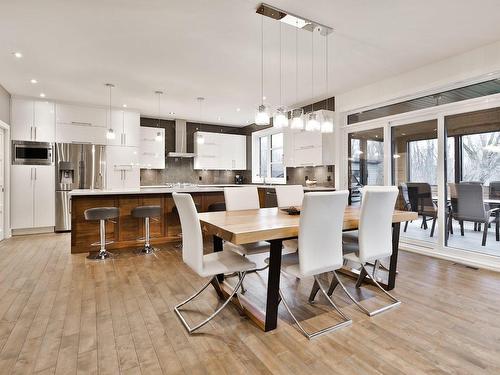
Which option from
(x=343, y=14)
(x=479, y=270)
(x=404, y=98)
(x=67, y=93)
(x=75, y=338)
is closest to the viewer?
(x=75, y=338)

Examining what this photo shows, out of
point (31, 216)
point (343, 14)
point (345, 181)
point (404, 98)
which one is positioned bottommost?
point (31, 216)

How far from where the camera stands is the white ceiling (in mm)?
2623

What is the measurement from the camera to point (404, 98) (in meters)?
4.30

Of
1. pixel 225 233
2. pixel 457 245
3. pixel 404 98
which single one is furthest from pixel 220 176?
pixel 225 233

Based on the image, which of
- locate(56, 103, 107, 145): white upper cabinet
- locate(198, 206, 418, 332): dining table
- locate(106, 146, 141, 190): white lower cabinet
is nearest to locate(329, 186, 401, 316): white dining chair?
locate(198, 206, 418, 332): dining table

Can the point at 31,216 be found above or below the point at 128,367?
above

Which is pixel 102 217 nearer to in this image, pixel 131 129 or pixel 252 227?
pixel 252 227

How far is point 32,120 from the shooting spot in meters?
5.42

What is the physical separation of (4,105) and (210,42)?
419 centimetres

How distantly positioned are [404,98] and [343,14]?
2170 millimetres

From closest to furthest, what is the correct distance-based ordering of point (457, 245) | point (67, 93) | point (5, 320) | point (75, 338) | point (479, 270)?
point (75, 338) → point (5, 320) → point (479, 270) → point (457, 245) → point (67, 93)

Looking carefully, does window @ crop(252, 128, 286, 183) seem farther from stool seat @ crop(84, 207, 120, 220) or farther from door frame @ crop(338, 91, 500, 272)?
Result: stool seat @ crop(84, 207, 120, 220)

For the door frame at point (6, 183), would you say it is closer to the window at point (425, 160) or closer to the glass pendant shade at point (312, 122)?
the glass pendant shade at point (312, 122)

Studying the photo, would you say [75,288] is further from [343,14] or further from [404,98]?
[404,98]
